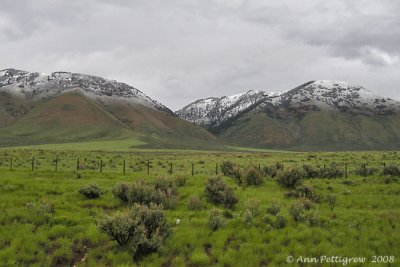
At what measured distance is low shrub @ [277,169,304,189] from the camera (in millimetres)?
24344

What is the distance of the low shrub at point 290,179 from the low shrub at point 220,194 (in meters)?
5.48

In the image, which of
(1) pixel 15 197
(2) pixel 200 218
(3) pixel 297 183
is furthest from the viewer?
(3) pixel 297 183

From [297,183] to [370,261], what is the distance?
12361mm

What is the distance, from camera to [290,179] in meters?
24.4

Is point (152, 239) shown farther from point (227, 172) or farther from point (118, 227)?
point (227, 172)

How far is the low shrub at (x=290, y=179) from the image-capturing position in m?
24.3

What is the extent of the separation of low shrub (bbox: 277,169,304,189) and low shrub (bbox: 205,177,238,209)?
18.0 ft

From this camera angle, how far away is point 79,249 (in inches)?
508

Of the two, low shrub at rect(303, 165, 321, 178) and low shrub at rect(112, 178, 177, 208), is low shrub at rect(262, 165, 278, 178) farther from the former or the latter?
low shrub at rect(112, 178, 177, 208)

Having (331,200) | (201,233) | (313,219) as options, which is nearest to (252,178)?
(331,200)

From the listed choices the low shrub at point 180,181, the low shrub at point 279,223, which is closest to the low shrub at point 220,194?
the low shrub at point 180,181

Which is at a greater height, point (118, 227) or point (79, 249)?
point (118, 227)

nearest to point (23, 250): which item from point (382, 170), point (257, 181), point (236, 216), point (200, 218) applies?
point (200, 218)

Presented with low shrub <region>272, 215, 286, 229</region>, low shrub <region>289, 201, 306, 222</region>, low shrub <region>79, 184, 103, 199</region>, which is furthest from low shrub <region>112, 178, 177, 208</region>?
low shrub <region>289, 201, 306, 222</region>
